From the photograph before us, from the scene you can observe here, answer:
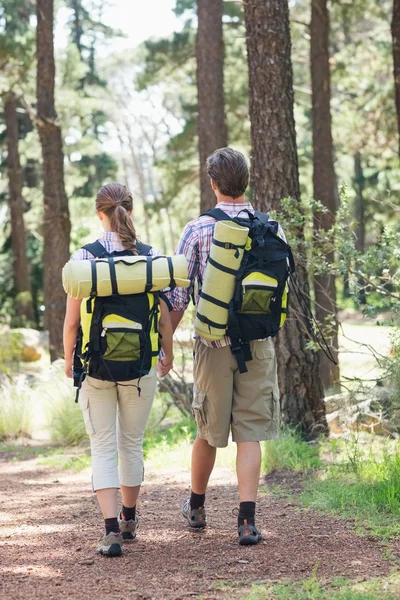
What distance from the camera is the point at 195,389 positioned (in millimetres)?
4773

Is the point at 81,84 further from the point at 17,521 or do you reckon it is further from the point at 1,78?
the point at 17,521

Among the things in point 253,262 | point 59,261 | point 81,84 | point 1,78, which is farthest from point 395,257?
point 81,84

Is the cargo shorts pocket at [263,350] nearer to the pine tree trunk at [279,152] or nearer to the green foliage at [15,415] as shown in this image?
the pine tree trunk at [279,152]

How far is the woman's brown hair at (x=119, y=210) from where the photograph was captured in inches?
176

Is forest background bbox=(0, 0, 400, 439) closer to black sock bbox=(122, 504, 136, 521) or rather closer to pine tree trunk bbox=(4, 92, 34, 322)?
pine tree trunk bbox=(4, 92, 34, 322)

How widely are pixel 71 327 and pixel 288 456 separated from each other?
304 cm

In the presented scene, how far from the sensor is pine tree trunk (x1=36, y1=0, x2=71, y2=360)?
45.1 ft

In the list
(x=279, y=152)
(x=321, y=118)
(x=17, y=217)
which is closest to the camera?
(x=279, y=152)

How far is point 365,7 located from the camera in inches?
652

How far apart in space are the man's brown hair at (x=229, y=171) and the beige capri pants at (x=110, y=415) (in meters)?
1.08

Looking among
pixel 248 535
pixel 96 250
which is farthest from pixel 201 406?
pixel 96 250

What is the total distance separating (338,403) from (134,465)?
3.49m

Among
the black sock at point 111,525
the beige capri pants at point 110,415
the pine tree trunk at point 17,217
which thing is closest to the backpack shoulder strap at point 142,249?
the beige capri pants at point 110,415

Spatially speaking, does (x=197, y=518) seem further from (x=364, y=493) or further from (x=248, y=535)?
(x=364, y=493)
